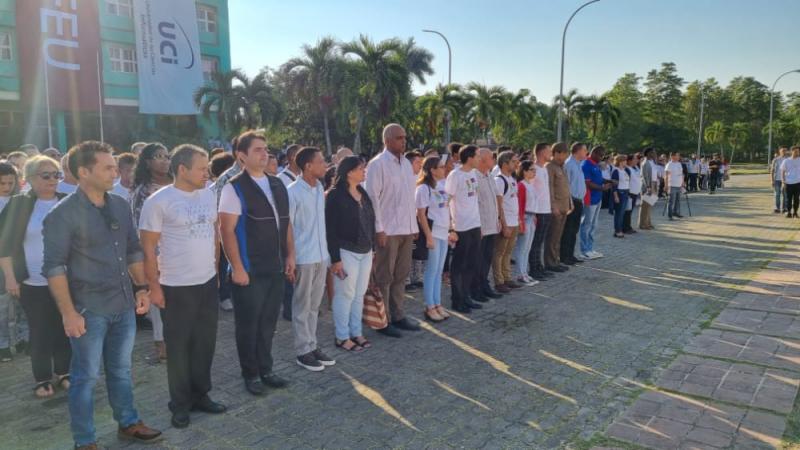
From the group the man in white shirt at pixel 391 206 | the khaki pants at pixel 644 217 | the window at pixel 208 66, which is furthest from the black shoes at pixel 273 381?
the window at pixel 208 66

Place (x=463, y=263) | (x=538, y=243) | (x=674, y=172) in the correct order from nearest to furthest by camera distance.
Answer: (x=463, y=263)
(x=538, y=243)
(x=674, y=172)

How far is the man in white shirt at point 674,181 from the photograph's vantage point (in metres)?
15.1

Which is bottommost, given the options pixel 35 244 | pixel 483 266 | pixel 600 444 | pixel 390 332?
pixel 600 444

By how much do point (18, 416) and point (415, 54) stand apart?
3695 cm

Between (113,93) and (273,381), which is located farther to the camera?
(113,93)

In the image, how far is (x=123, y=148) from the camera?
30688 mm

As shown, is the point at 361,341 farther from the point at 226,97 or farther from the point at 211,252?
the point at 226,97

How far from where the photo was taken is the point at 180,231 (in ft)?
12.5

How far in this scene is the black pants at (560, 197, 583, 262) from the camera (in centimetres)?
939

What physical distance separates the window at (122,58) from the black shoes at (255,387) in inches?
1292

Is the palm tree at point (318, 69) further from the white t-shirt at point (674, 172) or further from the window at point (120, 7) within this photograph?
the white t-shirt at point (674, 172)

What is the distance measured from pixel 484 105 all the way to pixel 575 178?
118 feet

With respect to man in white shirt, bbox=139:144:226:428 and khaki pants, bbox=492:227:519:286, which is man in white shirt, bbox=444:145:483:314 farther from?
man in white shirt, bbox=139:144:226:428

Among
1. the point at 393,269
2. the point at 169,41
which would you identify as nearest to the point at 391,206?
the point at 393,269
